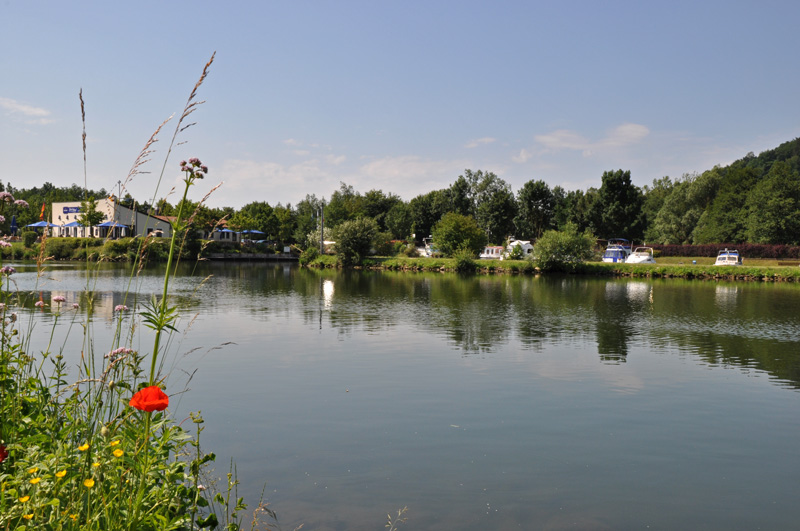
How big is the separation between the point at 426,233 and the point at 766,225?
50363 millimetres

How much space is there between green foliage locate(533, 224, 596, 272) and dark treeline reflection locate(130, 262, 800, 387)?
17494mm

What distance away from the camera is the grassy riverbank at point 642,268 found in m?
50.8

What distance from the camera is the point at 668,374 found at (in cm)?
1361

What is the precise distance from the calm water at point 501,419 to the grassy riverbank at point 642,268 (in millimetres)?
34127

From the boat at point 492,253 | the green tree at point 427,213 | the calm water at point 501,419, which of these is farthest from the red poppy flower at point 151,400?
the green tree at point 427,213

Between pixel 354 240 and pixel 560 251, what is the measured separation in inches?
973

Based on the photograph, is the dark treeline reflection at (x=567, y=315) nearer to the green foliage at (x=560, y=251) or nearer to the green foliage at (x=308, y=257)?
the green foliage at (x=560, y=251)

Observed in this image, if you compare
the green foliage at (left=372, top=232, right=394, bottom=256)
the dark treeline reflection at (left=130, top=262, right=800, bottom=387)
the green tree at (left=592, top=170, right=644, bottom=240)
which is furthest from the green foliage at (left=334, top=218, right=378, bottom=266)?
the green tree at (left=592, top=170, right=644, bottom=240)

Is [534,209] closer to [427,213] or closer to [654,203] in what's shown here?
[427,213]

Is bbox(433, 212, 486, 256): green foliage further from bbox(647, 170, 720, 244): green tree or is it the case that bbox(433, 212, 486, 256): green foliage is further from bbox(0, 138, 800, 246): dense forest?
bbox(647, 170, 720, 244): green tree

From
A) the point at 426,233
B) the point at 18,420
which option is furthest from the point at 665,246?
the point at 18,420

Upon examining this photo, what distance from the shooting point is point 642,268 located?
54.4 meters

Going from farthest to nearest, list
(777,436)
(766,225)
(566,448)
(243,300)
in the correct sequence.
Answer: (766,225)
(243,300)
(777,436)
(566,448)

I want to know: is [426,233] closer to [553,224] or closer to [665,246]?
[553,224]
